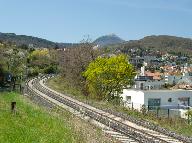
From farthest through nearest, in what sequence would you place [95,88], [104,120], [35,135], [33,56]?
[33,56]
[95,88]
[104,120]
[35,135]

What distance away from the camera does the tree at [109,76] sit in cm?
5550

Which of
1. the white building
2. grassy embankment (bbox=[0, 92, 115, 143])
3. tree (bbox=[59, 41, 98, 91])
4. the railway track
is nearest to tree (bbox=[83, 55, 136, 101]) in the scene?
the white building

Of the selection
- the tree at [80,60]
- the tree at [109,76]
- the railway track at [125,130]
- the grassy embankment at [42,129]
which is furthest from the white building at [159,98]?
the grassy embankment at [42,129]

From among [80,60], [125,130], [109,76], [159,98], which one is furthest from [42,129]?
[80,60]

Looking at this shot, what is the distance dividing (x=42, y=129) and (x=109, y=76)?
102ft

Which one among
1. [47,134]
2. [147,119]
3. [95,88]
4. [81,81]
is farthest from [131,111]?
[81,81]

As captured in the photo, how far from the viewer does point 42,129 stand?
24.9 meters

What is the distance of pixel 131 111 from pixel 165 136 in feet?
36.8

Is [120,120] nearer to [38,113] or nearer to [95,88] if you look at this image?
[38,113]

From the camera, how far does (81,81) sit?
64.3 meters

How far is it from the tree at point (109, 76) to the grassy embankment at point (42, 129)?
22.8 meters

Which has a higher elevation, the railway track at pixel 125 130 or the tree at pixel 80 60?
the tree at pixel 80 60

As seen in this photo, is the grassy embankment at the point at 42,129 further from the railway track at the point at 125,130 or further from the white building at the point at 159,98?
the white building at the point at 159,98

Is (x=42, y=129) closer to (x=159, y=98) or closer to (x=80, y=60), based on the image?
Answer: (x=159, y=98)
